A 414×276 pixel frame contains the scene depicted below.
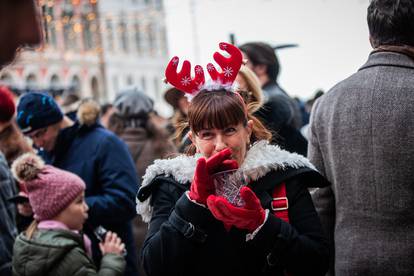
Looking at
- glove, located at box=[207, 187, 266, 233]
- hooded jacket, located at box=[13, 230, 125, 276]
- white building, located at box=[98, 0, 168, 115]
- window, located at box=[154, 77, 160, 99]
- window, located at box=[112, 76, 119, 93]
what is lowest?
window, located at box=[154, 77, 160, 99]

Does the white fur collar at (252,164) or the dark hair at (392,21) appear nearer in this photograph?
the white fur collar at (252,164)

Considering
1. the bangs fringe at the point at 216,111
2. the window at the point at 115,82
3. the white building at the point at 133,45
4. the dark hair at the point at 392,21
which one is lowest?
the window at the point at 115,82

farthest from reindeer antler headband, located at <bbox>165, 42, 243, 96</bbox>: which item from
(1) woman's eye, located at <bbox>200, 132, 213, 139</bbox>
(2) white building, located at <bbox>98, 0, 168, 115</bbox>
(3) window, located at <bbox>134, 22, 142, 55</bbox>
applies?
(3) window, located at <bbox>134, 22, 142, 55</bbox>

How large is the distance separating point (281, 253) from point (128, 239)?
2.24m

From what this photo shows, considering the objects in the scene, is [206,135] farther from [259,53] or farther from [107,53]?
[107,53]

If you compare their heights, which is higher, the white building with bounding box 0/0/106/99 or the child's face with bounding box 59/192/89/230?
the child's face with bounding box 59/192/89/230

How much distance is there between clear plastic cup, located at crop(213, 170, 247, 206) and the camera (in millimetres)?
2230

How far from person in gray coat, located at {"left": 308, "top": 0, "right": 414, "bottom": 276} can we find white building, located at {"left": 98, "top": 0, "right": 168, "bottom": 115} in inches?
1779

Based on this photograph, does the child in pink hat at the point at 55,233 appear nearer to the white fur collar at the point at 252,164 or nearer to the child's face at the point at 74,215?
the child's face at the point at 74,215

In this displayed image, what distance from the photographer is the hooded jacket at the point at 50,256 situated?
341cm

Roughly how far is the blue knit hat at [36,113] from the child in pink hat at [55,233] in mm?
465

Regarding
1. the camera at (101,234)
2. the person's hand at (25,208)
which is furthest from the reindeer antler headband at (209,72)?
the person's hand at (25,208)

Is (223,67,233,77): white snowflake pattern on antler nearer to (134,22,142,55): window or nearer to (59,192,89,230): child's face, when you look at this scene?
(59,192,89,230): child's face

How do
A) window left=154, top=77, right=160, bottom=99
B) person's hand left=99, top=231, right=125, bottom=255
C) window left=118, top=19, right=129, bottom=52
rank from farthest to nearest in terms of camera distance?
window left=154, top=77, right=160, bottom=99 → window left=118, top=19, right=129, bottom=52 → person's hand left=99, top=231, right=125, bottom=255
